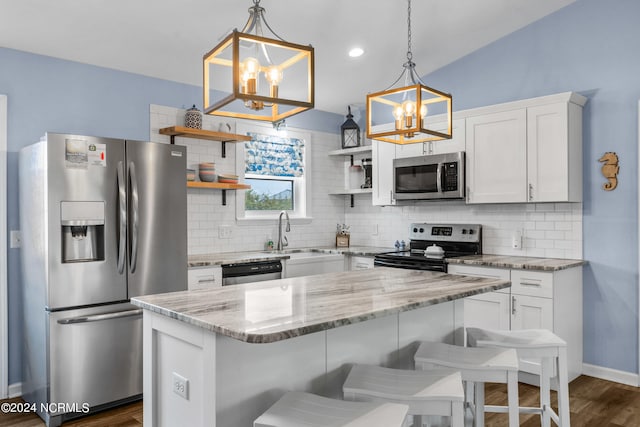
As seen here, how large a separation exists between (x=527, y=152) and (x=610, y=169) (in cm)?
63

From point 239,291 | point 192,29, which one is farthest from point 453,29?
point 239,291

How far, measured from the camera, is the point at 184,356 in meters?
1.90

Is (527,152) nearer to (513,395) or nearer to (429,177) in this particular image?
(429,177)

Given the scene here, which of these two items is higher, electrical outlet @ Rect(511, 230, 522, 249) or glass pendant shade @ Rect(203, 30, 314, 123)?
glass pendant shade @ Rect(203, 30, 314, 123)

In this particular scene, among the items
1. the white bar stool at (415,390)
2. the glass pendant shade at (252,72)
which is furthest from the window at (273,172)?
the white bar stool at (415,390)

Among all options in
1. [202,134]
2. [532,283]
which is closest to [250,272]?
[202,134]

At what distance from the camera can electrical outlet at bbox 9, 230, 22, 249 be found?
356cm

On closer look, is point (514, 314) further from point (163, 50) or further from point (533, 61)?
point (163, 50)

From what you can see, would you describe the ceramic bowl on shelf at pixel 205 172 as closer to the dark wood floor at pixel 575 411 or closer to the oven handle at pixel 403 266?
the oven handle at pixel 403 266

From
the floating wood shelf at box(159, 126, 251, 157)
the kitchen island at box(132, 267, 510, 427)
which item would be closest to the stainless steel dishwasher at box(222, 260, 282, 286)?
the floating wood shelf at box(159, 126, 251, 157)

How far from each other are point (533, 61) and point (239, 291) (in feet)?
11.4

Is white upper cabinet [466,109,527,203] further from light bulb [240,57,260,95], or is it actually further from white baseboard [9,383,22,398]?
white baseboard [9,383,22,398]

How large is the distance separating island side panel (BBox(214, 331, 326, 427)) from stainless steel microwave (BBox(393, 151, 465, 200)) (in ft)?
9.19

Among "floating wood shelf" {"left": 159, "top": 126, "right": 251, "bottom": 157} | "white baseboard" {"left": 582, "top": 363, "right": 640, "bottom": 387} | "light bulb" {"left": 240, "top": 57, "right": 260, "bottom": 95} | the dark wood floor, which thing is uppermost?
"floating wood shelf" {"left": 159, "top": 126, "right": 251, "bottom": 157}
